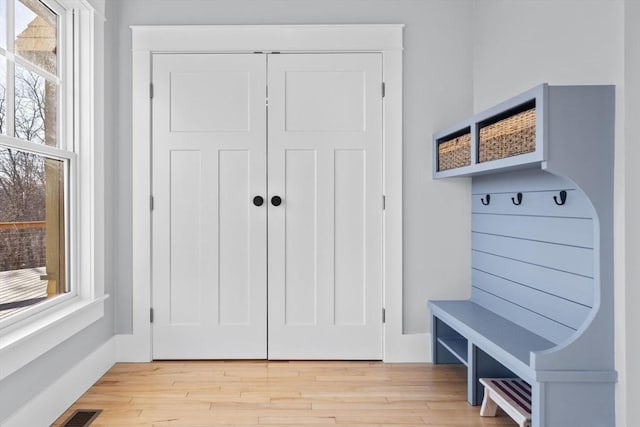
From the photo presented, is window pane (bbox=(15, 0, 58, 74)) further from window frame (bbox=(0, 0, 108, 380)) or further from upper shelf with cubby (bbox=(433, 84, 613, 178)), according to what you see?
upper shelf with cubby (bbox=(433, 84, 613, 178))

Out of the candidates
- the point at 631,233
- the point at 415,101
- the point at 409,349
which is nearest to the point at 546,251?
the point at 631,233

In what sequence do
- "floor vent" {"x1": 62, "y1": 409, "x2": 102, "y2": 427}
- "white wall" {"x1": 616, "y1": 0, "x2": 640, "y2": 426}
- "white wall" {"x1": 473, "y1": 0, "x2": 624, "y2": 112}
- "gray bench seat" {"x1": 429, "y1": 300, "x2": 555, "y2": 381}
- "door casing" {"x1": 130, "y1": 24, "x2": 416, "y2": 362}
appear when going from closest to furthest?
1. "white wall" {"x1": 616, "y1": 0, "x2": 640, "y2": 426}
2. "white wall" {"x1": 473, "y1": 0, "x2": 624, "y2": 112}
3. "gray bench seat" {"x1": 429, "y1": 300, "x2": 555, "y2": 381}
4. "floor vent" {"x1": 62, "y1": 409, "x2": 102, "y2": 427}
5. "door casing" {"x1": 130, "y1": 24, "x2": 416, "y2": 362}

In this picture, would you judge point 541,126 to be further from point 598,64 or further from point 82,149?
point 82,149

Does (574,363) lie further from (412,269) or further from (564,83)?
(412,269)

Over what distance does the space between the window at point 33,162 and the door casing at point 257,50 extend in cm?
49

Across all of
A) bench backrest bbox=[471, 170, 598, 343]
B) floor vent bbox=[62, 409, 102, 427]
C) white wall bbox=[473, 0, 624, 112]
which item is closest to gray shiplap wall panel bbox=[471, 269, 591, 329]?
bench backrest bbox=[471, 170, 598, 343]

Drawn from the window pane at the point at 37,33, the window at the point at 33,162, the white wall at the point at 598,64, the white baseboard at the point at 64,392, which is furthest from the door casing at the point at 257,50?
the white wall at the point at 598,64

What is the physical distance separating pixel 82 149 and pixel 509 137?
219 centimetres

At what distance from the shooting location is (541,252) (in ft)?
7.54

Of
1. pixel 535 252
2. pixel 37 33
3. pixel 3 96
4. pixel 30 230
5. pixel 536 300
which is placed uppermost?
pixel 37 33

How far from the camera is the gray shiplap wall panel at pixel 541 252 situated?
78.3 inches

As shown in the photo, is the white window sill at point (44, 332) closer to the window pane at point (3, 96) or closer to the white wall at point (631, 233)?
the window pane at point (3, 96)

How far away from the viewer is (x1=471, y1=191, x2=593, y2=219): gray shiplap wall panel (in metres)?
2.00

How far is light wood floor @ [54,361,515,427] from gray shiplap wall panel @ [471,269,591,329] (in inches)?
21.1
